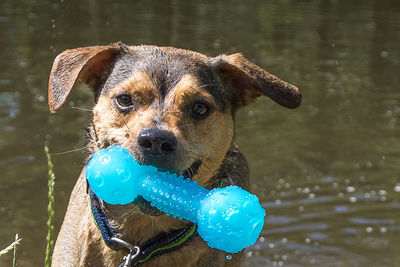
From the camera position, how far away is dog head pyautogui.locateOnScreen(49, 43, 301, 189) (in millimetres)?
3773

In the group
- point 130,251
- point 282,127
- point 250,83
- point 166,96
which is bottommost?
point 282,127

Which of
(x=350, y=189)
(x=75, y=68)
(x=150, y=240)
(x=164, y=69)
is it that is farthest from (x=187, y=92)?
(x=350, y=189)

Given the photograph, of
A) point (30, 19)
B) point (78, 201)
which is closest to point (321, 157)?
point (78, 201)

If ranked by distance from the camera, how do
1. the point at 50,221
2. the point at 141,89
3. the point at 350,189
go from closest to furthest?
1. the point at 50,221
2. the point at 141,89
3. the point at 350,189

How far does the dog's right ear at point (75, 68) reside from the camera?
13.5 feet

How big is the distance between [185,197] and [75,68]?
128 centimetres

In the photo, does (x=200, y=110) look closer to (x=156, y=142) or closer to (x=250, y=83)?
(x=250, y=83)

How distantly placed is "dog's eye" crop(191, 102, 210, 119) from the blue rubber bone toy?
60 centimetres

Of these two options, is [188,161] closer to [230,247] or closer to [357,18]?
[230,247]

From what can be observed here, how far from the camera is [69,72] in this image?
4.18m

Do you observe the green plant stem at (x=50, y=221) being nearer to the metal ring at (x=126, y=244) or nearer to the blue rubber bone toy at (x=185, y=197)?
the blue rubber bone toy at (x=185, y=197)

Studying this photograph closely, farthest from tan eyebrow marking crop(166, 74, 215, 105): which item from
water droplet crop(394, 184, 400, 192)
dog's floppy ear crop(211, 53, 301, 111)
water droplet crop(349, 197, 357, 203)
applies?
water droplet crop(394, 184, 400, 192)

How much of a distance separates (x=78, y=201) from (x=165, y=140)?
1.41 m

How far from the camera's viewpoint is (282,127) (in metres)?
10.4
